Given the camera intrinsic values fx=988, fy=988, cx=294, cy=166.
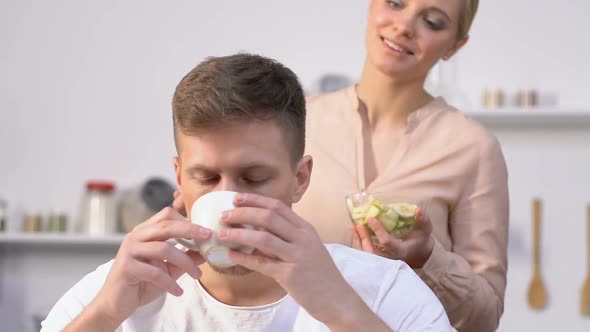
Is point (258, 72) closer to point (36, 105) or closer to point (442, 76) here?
point (442, 76)

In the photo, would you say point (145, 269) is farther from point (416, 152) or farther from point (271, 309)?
point (416, 152)

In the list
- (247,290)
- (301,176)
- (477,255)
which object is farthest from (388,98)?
(247,290)

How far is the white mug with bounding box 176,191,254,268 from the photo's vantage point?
3.61ft

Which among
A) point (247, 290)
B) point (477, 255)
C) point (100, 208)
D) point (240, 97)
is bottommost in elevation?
point (100, 208)

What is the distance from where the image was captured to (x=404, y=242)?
5.23 ft

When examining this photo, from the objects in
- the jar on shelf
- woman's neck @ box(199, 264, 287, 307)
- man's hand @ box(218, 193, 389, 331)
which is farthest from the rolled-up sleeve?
the jar on shelf

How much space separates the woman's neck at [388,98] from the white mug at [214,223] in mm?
795

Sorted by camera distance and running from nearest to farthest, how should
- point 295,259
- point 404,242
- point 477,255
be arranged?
point 295,259
point 404,242
point 477,255

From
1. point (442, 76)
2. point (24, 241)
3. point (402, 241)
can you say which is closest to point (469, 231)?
point (402, 241)

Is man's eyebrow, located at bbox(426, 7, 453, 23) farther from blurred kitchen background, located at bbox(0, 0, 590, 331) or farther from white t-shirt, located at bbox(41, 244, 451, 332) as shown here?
blurred kitchen background, located at bbox(0, 0, 590, 331)

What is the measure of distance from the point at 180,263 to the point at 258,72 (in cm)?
31

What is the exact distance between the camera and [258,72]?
1319 millimetres

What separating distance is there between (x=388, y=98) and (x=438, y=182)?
0.19 m

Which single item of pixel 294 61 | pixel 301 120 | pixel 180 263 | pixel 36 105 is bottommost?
pixel 36 105
